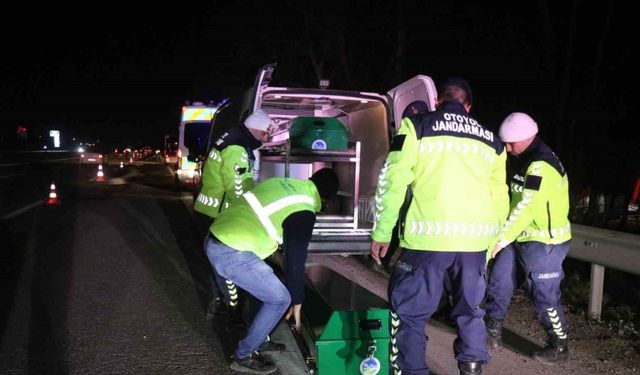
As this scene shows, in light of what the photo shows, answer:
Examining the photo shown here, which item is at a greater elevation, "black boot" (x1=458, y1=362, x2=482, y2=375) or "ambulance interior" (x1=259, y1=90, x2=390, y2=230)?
"ambulance interior" (x1=259, y1=90, x2=390, y2=230)

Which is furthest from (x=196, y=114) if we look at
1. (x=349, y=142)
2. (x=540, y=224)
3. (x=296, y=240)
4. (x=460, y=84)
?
(x=460, y=84)

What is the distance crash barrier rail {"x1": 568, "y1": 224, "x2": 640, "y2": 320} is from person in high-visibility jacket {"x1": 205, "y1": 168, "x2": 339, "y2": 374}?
255 cm

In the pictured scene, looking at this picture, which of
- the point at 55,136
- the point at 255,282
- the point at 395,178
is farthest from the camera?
the point at 55,136

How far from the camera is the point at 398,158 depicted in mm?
2963

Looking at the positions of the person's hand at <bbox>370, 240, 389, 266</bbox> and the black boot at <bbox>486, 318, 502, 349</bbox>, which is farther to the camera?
the black boot at <bbox>486, 318, 502, 349</bbox>

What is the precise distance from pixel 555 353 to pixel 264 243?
2241 millimetres

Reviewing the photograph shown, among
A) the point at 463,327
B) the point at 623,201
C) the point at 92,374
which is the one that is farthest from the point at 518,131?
the point at 623,201

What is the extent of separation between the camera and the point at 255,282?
3740 mm

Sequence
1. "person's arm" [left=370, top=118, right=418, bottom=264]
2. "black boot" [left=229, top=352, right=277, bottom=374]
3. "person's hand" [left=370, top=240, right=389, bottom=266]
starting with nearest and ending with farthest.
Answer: "person's arm" [left=370, top=118, right=418, bottom=264] → "person's hand" [left=370, top=240, right=389, bottom=266] → "black boot" [left=229, top=352, right=277, bottom=374]

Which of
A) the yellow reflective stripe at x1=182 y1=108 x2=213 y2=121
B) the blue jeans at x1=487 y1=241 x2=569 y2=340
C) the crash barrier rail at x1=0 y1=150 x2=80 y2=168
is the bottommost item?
the crash barrier rail at x1=0 y1=150 x2=80 y2=168

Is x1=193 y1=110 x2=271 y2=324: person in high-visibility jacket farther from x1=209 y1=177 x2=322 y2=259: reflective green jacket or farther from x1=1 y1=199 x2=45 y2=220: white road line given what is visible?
x1=1 y1=199 x2=45 y2=220: white road line

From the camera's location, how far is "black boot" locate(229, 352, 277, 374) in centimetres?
387

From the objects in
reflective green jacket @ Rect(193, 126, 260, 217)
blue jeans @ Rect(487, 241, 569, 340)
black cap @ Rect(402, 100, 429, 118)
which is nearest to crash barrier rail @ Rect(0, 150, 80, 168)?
reflective green jacket @ Rect(193, 126, 260, 217)

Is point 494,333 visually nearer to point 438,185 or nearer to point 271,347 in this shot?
point 271,347
